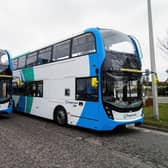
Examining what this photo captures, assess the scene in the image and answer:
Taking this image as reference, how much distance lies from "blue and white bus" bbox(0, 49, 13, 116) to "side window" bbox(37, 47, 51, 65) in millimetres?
1811

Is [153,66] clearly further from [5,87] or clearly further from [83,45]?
[5,87]

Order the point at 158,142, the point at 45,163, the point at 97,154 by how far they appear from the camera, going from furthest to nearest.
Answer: the point at 158,142
the point at 97,154
the point at 45,163

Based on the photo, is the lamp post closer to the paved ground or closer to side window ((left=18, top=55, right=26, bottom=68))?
the paved ground

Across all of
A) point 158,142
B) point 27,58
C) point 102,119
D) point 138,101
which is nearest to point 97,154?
point 102,119

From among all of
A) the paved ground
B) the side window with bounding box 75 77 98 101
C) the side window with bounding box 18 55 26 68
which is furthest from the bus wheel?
the side window with bounding box 18 55 26 68

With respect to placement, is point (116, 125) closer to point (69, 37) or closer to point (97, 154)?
point (97, 154)

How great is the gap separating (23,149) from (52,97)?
4052 millimetres

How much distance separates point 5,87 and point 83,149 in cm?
659

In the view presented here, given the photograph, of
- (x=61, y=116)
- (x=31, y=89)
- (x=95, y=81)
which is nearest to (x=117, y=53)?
(x=95, y=81)

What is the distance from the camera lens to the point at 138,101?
277 inches

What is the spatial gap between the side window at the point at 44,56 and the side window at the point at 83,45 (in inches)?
81.7

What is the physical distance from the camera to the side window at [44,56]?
30.3 feet

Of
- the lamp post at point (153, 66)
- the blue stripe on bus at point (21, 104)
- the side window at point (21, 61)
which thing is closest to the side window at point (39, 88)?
the blue stripe on bus at point (21, 104)

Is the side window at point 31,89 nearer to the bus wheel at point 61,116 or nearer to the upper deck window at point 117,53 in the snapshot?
the bus wheel at point 61,116
